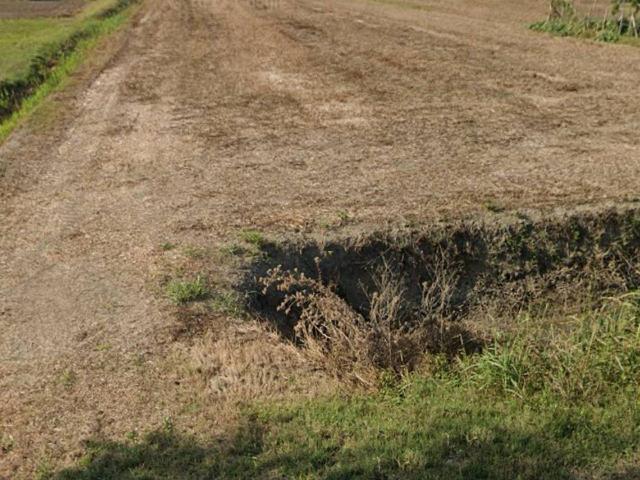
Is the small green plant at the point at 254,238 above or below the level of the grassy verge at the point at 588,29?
below

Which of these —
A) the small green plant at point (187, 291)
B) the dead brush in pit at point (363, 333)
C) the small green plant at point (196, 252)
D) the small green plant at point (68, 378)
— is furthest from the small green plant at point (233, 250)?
the small green plant at point (68, 378)

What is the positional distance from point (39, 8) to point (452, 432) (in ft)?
105

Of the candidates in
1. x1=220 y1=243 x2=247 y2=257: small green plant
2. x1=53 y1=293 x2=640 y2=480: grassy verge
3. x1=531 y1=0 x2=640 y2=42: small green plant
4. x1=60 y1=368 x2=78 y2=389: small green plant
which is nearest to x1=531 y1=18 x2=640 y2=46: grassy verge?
x1=531 y1=0 x2=640 y2=42: small green plant

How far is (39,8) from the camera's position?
1277 inches

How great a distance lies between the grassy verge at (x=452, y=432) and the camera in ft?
15.6

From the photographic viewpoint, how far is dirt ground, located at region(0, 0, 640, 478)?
5.81m

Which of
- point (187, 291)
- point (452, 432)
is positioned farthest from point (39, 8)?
point (452, 432)

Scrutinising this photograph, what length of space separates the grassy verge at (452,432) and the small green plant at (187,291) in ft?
5.75

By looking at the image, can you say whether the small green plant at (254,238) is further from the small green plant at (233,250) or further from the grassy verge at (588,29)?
the grassy verge at (588,29)

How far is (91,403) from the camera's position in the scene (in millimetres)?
5535

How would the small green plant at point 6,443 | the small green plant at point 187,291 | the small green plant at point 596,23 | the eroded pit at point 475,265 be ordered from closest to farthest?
the small green plant at point 6,443, the small green plant at point 187,291, the eroded pit at point 475,265, the small green plant at point 596,23

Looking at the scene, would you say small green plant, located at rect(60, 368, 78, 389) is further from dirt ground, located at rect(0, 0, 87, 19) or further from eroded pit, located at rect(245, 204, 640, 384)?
dirt ground, located at rect(0, 0, 87, 19)

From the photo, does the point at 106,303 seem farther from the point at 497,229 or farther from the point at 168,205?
the point at 497,229

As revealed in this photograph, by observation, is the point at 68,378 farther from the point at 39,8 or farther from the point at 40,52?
the point at 39,8
